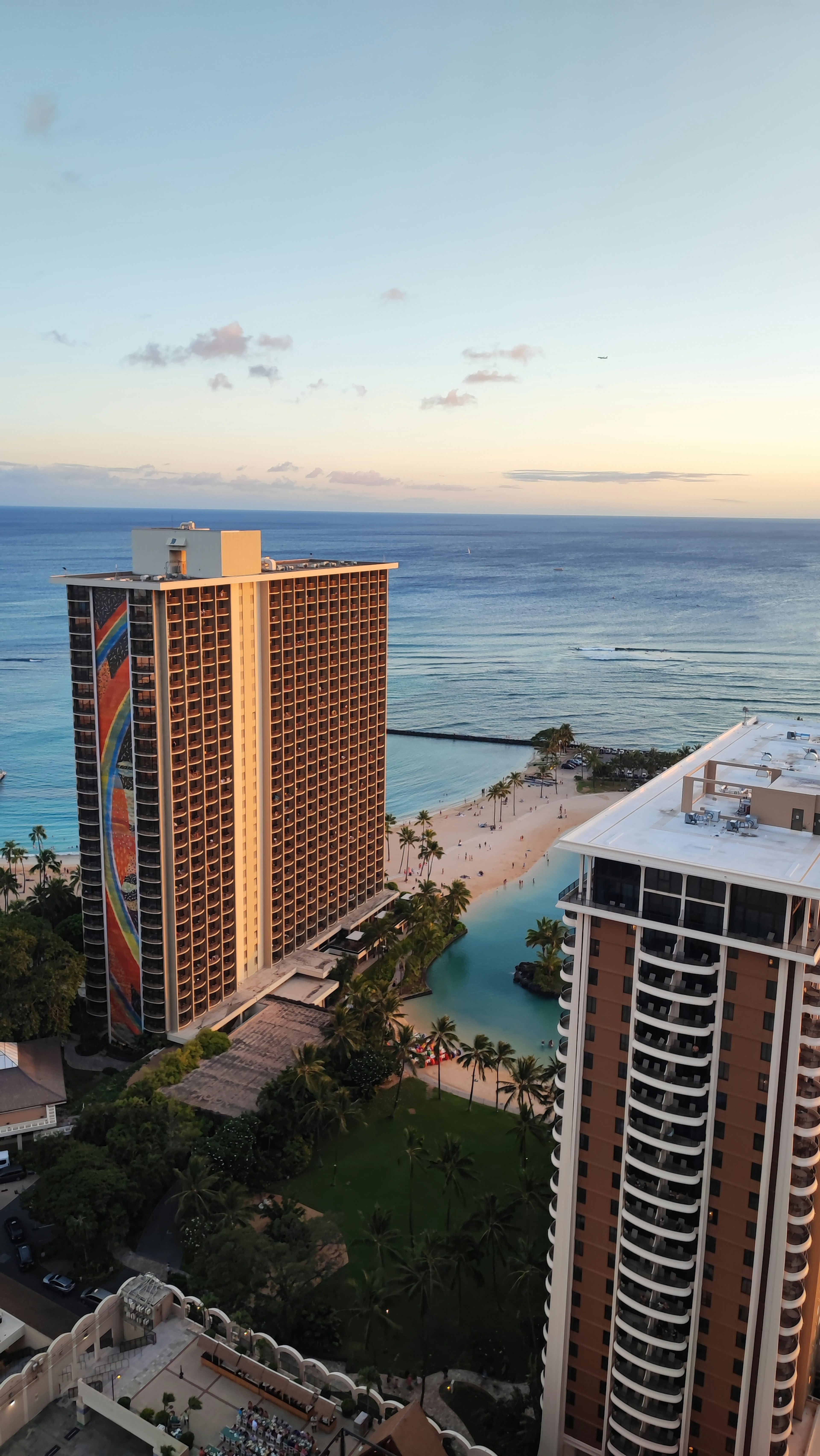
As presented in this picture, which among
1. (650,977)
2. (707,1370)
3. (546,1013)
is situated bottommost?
(546,1013)

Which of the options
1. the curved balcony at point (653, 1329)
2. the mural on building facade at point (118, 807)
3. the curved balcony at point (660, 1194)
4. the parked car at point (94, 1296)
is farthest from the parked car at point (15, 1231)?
the curved balcony at point (660, 1194)

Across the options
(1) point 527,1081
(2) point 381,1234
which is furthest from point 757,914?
(1) point 527,1081

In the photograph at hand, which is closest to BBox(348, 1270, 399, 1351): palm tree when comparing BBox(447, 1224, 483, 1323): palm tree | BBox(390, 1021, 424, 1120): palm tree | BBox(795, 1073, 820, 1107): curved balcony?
BBox(447, 1224, 483, 1323): palm tree

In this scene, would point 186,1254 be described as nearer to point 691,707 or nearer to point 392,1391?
point 392,1391

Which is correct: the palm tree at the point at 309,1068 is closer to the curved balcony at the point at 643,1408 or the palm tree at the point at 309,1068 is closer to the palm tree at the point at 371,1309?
the palm tree at the point at 371,1309

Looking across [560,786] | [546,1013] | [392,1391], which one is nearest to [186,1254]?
[392,1391]
